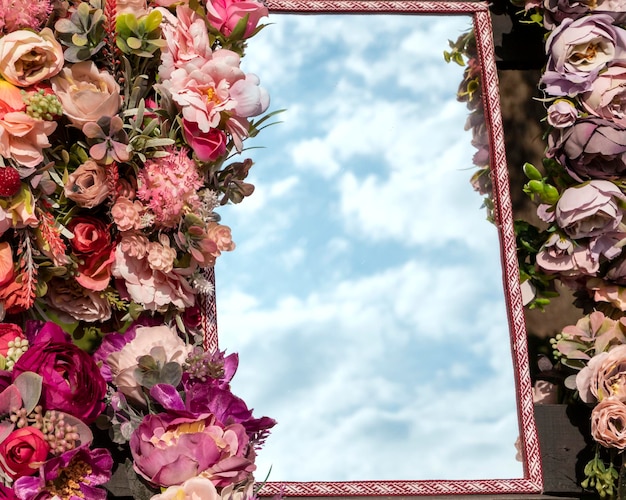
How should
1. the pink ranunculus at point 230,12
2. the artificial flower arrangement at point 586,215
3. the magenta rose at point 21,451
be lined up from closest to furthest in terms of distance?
the magenta rose at point 21,451 < the pink ranunculus at point 230,12 < the artificial flower arrangement at point 586,215

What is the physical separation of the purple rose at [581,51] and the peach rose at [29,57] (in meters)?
0.81

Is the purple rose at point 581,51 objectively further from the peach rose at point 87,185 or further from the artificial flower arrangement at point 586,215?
the peach rose at point 87,185

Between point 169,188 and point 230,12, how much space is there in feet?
0.97

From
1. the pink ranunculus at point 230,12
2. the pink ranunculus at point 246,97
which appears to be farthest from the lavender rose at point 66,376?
the pink ranunculus at point 230,12

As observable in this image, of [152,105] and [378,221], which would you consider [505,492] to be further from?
[152,105]

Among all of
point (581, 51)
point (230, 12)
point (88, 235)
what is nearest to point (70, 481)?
point (88, 235)

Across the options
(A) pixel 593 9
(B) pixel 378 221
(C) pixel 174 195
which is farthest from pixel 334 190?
(A) pixel 593 9

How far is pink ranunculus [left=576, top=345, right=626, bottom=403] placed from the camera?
138cm

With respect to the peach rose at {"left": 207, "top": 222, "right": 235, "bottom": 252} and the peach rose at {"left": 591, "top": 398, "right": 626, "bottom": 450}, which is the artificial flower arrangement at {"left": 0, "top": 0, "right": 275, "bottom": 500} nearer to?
the peach rose at {"left": 207, "top": 222, "right": 235, "bottom": 252}

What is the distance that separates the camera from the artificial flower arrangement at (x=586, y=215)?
1.42 metres

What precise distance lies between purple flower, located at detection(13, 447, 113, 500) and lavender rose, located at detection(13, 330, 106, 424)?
0.17 ft

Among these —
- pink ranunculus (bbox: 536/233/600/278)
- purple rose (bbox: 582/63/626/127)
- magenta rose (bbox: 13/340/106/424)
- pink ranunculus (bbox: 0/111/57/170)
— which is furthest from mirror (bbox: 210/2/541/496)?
pink ranunculus (bbox: 0/111/57/170)

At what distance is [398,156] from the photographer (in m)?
1.51

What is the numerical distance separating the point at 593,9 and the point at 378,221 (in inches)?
21.2
